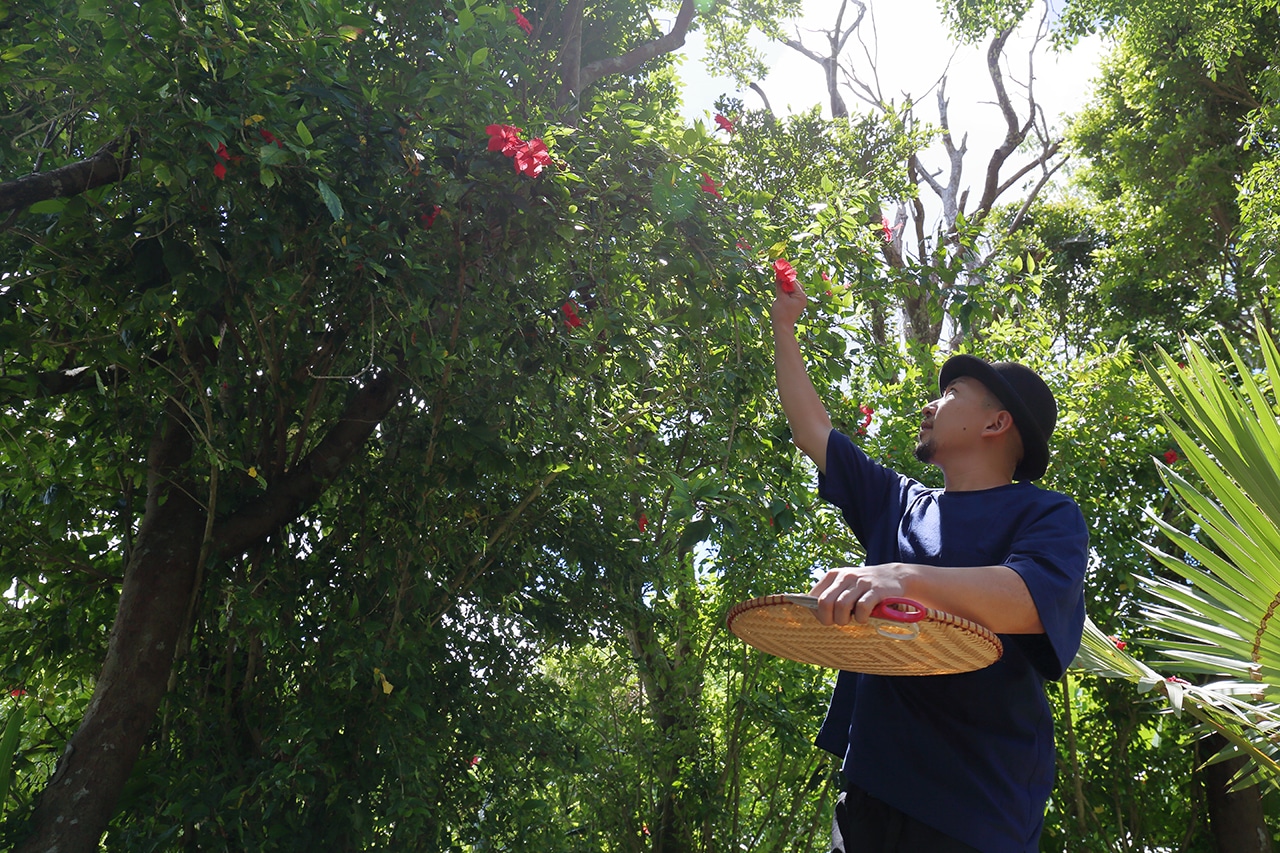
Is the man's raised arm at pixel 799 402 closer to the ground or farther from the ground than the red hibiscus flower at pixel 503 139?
closer to the ground

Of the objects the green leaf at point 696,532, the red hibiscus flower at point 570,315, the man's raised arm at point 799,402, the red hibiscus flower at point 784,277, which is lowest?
the green leaf at point 696,532

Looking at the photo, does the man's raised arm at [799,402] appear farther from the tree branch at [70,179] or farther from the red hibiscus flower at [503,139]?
the tree branch at [70,179]

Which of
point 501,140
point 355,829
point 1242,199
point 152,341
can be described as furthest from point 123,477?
point 1242,199

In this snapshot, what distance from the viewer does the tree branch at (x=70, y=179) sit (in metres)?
2.11

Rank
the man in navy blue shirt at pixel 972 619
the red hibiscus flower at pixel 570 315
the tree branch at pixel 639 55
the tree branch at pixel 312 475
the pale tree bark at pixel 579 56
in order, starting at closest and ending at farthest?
1. the man in navy blue shirt at pixel 972 619
2. the red hibiscus flower at pixel 570 315
3. the tree branch at pixel 312 475
4. the pale tree bark at pixel 579 56
5. the tree branch at pixel 639 55

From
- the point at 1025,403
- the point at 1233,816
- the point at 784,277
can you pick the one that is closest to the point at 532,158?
the point at 784,277

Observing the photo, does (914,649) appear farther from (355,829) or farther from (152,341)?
(152,341)

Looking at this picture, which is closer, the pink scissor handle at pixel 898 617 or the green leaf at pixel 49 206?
the pink scissor handle at pixel 898 617

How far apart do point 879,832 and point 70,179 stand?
2166 mm

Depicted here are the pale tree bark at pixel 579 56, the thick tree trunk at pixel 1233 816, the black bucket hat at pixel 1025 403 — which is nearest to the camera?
the black bucket hat at pixel 1025 403

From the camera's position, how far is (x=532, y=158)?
80.7 inches

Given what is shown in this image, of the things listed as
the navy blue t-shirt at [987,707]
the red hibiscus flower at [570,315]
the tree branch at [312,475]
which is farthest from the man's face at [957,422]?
the tree branch at [312,475]

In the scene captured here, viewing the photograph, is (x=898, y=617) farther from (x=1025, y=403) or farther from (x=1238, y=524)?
(x=1238, y=524)

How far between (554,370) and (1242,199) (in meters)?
5.53
